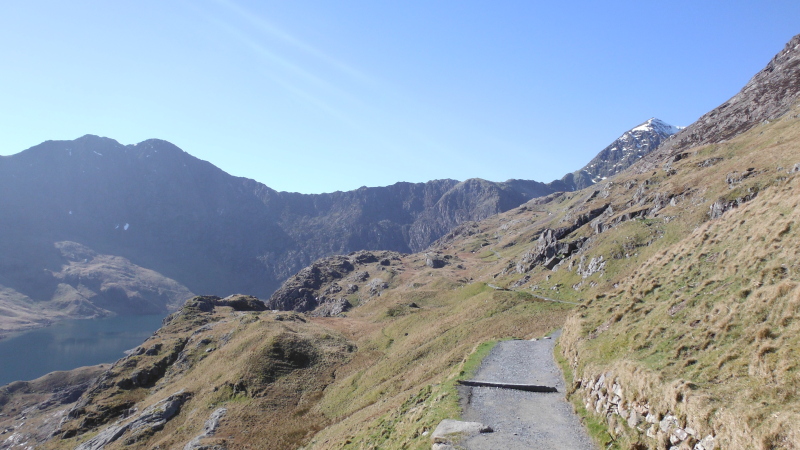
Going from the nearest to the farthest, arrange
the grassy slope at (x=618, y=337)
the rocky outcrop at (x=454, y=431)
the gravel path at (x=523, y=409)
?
the grassy slope at (x=618, y=337) → the gravel path at (x=523, y=409) → the rocky outcrop at (x=454, y=431)

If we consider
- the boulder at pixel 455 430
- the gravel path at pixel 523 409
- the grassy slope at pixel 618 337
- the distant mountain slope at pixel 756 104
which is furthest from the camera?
the distant mountain slope at pixel 756 104

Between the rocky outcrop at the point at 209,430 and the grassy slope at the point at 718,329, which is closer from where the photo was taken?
the grassy slope at the point at 718,329

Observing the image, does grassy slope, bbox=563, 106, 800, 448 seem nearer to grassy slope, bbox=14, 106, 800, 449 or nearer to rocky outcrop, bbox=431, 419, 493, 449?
grassy slope, bbox=14, 106, 800, 449

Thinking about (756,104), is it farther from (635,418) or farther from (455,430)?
(455,430)

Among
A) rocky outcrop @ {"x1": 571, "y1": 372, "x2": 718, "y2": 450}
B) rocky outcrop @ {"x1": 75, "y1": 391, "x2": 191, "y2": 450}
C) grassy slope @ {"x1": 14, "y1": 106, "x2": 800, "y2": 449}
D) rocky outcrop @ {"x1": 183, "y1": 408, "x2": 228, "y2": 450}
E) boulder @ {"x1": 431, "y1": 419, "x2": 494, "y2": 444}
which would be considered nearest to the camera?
rocky outcrop @ {"x1": 571, "y1": 372, "x2": 718, "y2": 450}

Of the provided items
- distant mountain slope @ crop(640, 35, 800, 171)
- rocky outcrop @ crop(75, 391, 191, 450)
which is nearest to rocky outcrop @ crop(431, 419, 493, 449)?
rocky outcrop @ crop(75, 391, 191, 450)

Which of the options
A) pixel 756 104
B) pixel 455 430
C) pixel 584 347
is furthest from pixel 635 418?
pixel 756 104

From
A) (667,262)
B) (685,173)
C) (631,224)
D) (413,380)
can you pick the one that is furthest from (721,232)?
(685,173)

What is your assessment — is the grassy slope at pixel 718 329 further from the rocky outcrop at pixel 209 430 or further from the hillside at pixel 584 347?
the rocky outcrop at pixel 209 430

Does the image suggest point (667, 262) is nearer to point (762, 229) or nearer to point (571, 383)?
point (762, 229)

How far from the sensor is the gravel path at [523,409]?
62.8 feet

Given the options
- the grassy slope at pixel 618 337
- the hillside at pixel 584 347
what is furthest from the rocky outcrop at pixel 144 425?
the grassy slope at pixel 618 337

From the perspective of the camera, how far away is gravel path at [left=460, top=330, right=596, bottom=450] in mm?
19141

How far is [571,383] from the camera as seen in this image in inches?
978
